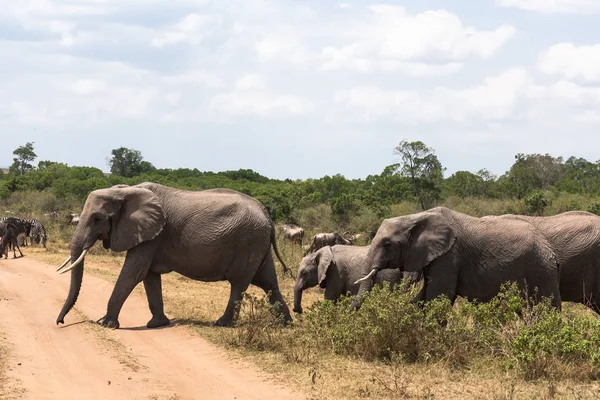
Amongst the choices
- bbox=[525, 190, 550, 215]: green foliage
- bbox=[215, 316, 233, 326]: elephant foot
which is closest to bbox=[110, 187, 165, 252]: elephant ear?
bbox=[215, 316, 233, 326]: elephant foot

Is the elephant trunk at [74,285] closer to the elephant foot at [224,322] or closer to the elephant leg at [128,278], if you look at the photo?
the elephant leg at [128,278]

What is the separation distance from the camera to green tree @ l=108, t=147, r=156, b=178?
7288cm

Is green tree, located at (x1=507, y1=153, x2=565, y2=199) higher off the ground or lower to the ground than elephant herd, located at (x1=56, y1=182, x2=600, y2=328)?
higher

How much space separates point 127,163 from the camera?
7406 cm

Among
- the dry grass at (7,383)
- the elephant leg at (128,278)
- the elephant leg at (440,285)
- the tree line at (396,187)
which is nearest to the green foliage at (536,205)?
the tree line at (396,187)

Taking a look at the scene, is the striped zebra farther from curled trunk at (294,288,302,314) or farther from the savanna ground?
the savanna ground

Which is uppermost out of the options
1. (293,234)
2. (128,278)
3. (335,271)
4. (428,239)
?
(428,239)

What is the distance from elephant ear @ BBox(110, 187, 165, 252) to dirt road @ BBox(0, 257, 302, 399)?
4.30 ft

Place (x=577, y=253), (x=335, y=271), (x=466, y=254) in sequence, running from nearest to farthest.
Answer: (x=466, y=254)
(x=577, y=253)
(x=335, y=271)

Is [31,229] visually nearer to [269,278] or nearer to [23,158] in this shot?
[269,278]

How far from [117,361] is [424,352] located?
12.0 feet

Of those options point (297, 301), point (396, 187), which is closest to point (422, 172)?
point (396, 187)

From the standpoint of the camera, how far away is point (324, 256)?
14.8 m

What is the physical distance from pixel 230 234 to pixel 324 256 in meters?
→ 2.67
